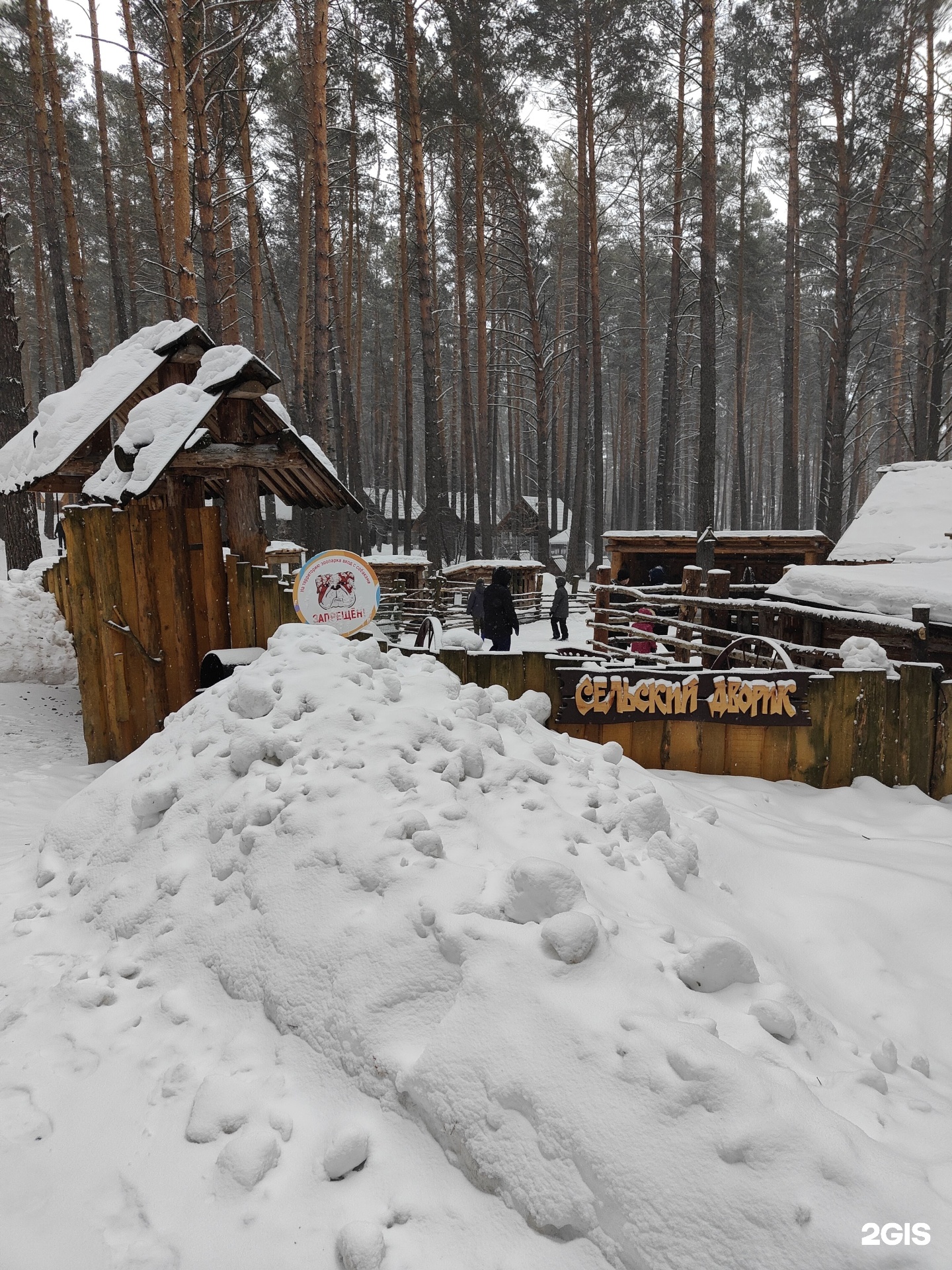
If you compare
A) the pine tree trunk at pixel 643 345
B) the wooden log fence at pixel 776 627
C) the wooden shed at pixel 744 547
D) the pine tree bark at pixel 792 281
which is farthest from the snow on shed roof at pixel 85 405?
the pine tree trunk at pixel 643 345

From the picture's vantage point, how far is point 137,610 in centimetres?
552

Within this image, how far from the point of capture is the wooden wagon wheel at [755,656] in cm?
534

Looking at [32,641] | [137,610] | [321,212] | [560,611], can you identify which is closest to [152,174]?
[321,212]

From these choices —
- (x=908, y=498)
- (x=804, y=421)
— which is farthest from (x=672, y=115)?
(x=804, y=421)

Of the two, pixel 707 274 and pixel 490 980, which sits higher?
pixel 707 274

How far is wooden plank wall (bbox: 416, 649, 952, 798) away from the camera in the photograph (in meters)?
4.45

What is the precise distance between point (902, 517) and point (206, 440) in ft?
36.6

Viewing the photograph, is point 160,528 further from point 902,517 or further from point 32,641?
point 902,517

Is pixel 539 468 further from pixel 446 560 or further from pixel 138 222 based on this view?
pixel 138 222

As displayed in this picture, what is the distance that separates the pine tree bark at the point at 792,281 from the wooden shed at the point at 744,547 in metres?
3.99

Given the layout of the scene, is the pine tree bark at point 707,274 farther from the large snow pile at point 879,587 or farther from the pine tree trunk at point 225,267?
the pine tree trunk at point 225,267

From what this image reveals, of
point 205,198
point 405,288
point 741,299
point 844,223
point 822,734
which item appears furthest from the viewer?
point 741,299

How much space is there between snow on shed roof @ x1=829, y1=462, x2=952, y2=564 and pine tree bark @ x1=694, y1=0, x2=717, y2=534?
259 cm

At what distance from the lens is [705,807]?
3643mm
